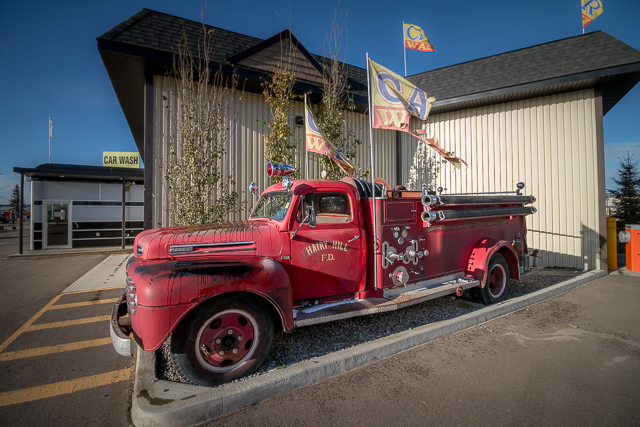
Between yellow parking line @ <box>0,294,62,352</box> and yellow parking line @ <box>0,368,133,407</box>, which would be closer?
yellow parking line @ <box>0,368,133,407</box>

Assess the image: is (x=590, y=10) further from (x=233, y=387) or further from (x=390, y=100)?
(x=233, y=387)

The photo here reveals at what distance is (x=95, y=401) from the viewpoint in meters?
2.70

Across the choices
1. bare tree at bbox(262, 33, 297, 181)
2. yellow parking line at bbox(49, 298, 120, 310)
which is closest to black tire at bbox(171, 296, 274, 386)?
yellow parking line at bbox(49, 298, 120, 310)

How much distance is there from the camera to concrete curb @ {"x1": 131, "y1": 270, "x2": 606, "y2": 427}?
2.29 m

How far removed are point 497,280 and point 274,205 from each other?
4.08m

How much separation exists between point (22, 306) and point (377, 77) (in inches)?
279

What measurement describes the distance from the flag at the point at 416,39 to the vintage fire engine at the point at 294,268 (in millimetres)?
6758

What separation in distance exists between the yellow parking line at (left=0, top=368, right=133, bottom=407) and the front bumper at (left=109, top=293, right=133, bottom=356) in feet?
1.21

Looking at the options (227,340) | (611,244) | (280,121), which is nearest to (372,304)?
(227,340)

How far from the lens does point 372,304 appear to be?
145 inches

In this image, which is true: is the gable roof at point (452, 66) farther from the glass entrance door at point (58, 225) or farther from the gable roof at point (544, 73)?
the glass entrance door at point (58, 225)

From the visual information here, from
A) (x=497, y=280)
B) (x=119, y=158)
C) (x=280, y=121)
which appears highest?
(x=119, y=158)

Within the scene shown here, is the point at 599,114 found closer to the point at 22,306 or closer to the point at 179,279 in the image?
the point at 179,279

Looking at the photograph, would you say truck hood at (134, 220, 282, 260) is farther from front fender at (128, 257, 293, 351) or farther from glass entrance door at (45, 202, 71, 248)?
glass entrance door at (45, 202, 71, 248)
